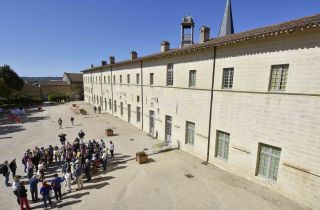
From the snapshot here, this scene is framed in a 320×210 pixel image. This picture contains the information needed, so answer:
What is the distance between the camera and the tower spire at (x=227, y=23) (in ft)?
81.6

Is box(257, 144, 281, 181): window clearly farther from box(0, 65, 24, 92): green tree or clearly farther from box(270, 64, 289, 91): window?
box(0, 65, 24, 92): green tree

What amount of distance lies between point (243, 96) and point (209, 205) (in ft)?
20.2

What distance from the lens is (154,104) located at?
18.3 m

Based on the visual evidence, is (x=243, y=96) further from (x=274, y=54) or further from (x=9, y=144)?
(x=9, y=144)

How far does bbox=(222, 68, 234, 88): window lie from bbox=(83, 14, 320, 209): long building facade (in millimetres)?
63

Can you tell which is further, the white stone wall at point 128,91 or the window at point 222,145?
the white stone wall at point 128,91

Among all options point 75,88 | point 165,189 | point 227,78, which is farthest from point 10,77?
point 227,78

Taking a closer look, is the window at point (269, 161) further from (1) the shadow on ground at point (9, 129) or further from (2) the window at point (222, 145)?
(1) the shadow on ground at point (9, 129)

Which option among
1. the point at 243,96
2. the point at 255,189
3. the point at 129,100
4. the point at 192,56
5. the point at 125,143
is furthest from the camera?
the point at 129,100

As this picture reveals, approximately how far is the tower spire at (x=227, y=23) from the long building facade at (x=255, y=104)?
38.1ft

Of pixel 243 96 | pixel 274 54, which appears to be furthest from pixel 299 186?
pixel 274 54

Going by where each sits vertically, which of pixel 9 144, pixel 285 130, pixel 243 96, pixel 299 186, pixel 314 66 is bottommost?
pixel 9 144

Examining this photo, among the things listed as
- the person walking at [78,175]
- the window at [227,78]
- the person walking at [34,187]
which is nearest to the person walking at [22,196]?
the person walking at [34,187]

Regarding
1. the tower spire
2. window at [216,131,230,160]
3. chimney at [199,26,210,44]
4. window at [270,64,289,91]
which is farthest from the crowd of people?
the tower spire
